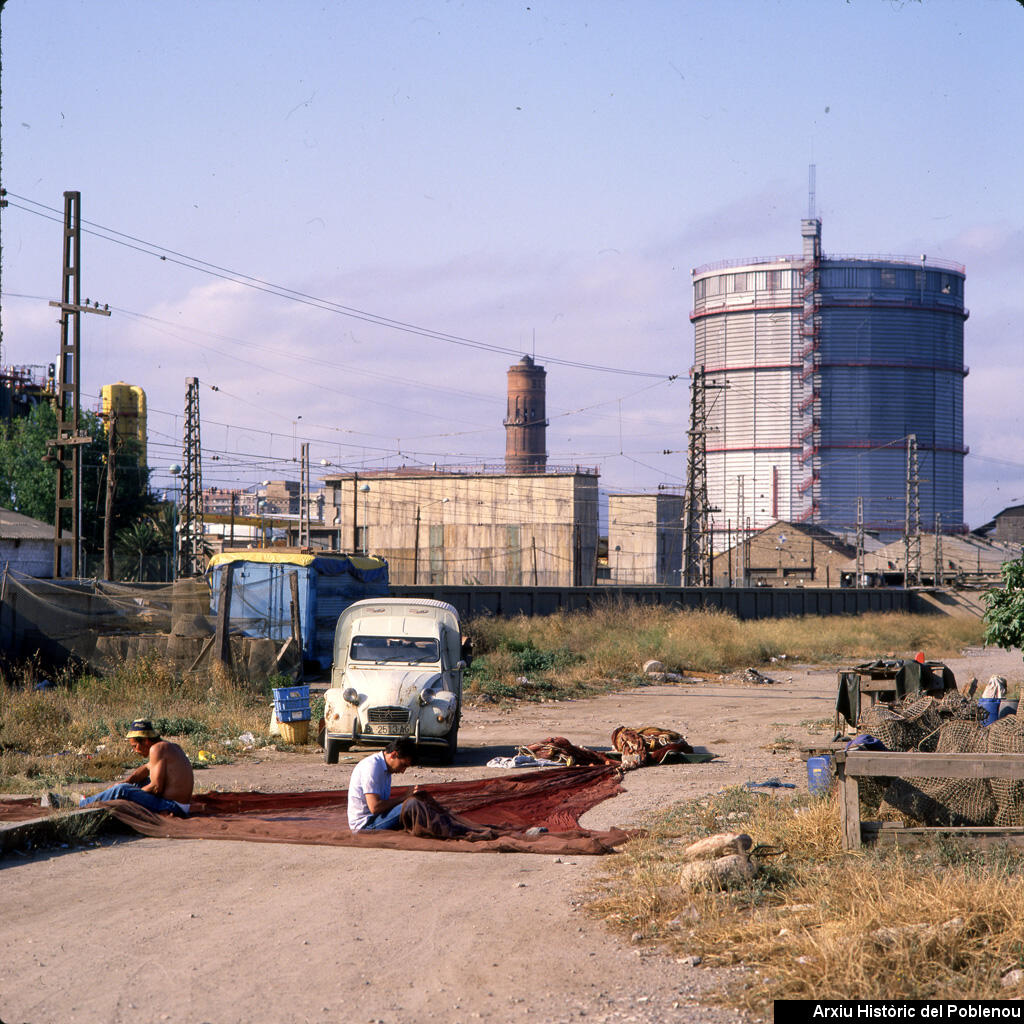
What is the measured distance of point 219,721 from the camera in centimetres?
1772

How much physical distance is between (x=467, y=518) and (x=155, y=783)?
237 feet

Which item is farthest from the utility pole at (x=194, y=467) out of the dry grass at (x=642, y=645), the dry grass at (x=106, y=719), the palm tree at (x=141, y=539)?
the dry grass at (x=106, y=719)

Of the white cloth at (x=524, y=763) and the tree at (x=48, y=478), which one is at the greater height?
the tree at (x=48, y=478)

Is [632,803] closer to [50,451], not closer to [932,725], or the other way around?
[932,725]

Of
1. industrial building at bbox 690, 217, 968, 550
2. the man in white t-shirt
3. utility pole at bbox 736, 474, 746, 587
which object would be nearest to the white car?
the man in white t-shirt

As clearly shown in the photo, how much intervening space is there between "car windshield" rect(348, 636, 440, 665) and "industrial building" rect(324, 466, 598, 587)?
189 ft

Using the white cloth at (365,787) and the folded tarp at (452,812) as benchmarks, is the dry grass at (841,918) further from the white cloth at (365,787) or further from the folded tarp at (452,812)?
the white cloth at (365,787)

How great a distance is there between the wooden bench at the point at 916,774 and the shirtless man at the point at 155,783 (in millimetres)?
6124

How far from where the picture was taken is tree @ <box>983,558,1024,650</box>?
15172 mm

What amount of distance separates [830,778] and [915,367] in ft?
301

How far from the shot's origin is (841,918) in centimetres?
634

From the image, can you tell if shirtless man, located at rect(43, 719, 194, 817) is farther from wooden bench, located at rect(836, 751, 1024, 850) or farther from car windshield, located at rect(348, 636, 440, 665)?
wooden bench, located at rect(836, 751, 1024, 850)

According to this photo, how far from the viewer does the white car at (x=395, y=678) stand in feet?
50.0

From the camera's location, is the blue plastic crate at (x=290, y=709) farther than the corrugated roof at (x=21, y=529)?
No
